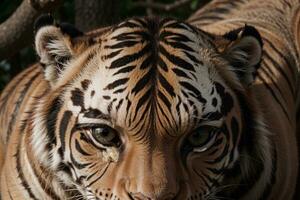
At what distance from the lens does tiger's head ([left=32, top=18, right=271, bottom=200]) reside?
3.44 meters

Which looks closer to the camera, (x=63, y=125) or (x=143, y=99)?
(x=143, y=99)

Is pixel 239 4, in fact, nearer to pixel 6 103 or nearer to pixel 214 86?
pixel 6 103

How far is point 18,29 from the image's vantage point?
5.13 metres

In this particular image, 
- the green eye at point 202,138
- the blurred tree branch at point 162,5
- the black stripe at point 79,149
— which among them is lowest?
the green eye at point 202,138

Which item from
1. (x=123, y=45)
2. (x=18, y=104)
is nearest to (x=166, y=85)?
(x=123, y=45)

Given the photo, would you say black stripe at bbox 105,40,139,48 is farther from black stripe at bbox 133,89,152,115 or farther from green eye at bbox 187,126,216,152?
green eye at bbox 187,126,216,152

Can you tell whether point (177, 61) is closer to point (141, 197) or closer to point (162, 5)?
point (141, 197)

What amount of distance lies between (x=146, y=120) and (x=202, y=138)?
0.26 m

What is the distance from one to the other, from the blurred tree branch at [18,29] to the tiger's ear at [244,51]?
1.38 meters

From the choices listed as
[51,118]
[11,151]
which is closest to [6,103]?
[11,151]

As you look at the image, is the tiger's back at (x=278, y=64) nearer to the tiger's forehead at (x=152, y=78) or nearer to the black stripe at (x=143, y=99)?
the tiger's forehead at (x=152, y=78)

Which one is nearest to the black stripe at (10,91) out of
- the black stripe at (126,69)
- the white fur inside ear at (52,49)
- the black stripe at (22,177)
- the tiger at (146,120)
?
the tiger at (146,120)

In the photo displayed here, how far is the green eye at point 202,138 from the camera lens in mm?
3541

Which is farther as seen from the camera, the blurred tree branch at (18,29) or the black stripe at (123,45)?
the blurred tree branch at (18,29)
